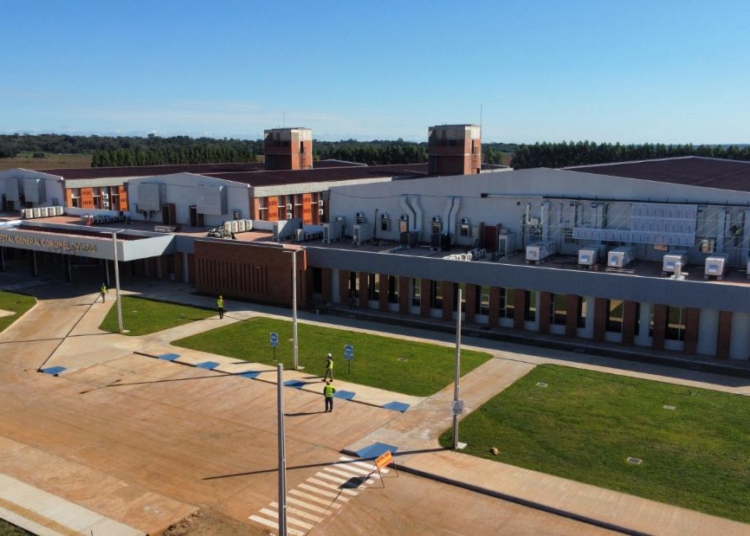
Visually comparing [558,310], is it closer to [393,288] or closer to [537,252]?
[537,252]

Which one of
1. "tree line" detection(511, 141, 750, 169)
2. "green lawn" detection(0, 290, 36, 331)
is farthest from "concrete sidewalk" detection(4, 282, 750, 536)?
"tree line" detection(511, 141, 750, 169)

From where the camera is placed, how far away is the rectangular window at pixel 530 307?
4122 cm

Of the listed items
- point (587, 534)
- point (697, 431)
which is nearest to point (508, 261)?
point (697, 431)

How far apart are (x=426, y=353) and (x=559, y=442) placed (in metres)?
11.8

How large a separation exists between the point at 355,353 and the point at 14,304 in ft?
88.8

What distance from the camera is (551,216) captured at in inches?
1774

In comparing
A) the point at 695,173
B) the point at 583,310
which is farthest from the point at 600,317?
the point at 695,173

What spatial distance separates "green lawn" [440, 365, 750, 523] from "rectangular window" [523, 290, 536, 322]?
8470 mm

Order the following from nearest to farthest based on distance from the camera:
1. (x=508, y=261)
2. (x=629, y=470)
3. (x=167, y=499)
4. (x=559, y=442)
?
1. (x=167, y=499)
2. (x=629, y=470)
3. (x=559, y=442)
4. (x=508, y=261)

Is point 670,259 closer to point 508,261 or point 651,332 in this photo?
point 651,332

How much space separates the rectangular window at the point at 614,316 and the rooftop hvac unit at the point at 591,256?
303 cm

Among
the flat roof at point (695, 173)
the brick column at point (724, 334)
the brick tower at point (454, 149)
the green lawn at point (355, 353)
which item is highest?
the brick tower at point (454, 149)

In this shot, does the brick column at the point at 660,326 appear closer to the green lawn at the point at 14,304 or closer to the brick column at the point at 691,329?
the brick column at the point at 691,329

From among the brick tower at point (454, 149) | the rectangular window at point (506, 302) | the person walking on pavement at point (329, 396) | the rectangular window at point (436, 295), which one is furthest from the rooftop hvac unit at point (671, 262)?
the brick tower at point (454, 149)
